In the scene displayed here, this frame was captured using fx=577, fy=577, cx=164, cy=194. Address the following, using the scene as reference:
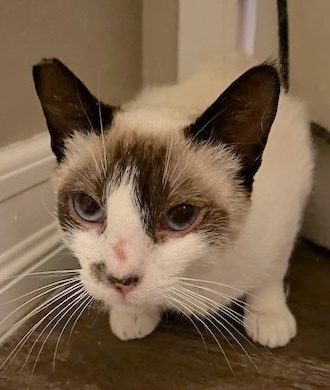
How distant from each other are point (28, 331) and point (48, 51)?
2.02 ft

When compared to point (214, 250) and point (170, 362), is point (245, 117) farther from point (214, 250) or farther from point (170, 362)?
point (170, 362)

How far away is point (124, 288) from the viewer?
0.83m

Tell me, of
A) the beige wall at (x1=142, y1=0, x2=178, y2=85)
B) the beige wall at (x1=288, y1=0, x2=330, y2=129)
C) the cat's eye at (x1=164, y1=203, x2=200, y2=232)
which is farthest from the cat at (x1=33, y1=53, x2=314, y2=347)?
the beige wall at (x1=142, y1=0, x2=178, y2=85)

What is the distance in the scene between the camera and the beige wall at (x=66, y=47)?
1191 mm

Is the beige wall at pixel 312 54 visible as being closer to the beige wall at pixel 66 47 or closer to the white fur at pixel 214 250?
the white fur at pixel 214 250

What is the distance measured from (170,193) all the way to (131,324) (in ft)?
1.33

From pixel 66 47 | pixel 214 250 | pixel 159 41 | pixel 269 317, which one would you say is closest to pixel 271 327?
pixel 269 317

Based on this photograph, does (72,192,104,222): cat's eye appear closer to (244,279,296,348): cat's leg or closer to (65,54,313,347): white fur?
(65,54,313,347): white fur

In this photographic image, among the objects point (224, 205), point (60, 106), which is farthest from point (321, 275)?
point (60, 106)

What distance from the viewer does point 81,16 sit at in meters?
1.39

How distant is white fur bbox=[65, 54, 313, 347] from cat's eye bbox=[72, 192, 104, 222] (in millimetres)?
27

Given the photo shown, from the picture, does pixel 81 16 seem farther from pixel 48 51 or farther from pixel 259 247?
pixel 259 247

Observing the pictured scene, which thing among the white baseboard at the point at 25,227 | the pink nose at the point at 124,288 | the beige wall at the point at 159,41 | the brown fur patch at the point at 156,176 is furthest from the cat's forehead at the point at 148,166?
the beige wall at the point at 159,41

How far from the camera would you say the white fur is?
831mm
